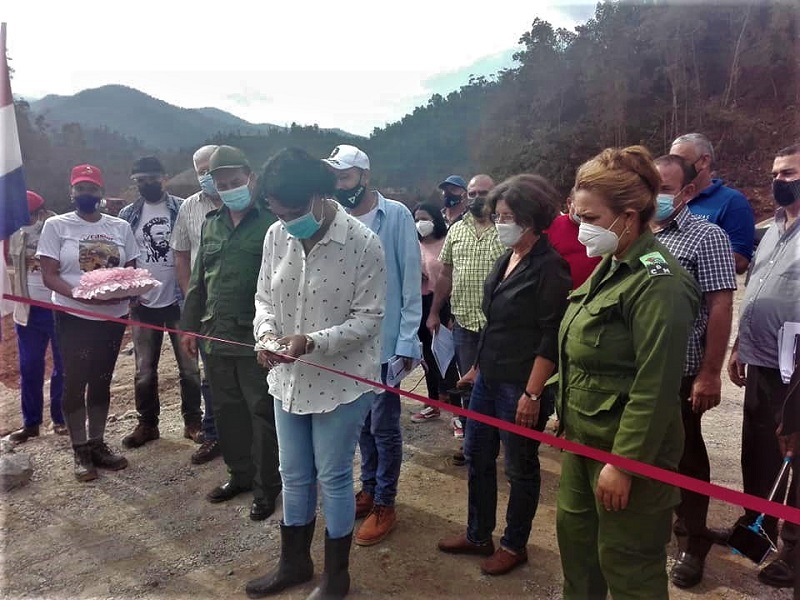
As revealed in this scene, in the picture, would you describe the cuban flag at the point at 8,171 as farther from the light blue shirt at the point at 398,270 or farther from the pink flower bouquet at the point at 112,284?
the light blue shirt at the point at 398,270

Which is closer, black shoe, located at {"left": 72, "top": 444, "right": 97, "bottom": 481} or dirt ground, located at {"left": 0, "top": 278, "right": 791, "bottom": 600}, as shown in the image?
dirt ground, located at {"left": 0, "top": 278, "right": 791, "bottom": 600}

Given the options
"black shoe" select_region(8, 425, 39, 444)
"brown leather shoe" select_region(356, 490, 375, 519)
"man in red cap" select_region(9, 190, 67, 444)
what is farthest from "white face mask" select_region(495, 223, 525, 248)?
"black shoe" select_region(8, 425, 39, 444)

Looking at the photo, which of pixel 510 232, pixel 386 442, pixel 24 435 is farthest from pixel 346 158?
pixel 24 435

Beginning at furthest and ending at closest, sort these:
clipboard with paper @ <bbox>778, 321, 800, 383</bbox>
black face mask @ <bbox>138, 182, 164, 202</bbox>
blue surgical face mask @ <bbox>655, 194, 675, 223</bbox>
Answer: black face mask @ <bbox>138, 182, 164, 202</bbox> < blue surgical face mask @ <bbox>655, 194, 675, 223</bbox> < clipboard with paper @ <bbox>778, 321, 800, 383</bbox>

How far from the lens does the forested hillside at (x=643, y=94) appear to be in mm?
21484

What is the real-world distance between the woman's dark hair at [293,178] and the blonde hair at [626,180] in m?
1.10

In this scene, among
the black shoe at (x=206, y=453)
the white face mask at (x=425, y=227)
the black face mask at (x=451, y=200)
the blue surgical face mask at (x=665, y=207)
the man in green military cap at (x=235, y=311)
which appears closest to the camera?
the blue surgical face mask at (x=665, y=207)

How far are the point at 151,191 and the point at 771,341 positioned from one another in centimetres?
435

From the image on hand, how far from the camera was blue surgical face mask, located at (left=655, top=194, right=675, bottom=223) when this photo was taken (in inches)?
105

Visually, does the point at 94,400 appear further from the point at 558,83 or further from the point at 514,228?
the point at 558,83

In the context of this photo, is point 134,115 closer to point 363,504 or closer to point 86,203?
point 86,203

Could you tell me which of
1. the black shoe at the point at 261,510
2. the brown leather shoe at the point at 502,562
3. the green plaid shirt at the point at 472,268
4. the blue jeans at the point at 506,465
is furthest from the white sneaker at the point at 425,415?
the brown leather shoe at the point at 502,562

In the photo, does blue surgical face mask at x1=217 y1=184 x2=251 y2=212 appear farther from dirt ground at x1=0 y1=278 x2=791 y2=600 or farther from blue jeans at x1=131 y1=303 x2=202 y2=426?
dirt ground at x1=0 y1=278 x2=791 y2=600

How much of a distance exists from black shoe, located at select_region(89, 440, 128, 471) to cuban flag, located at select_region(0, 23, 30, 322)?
4.58 feet
